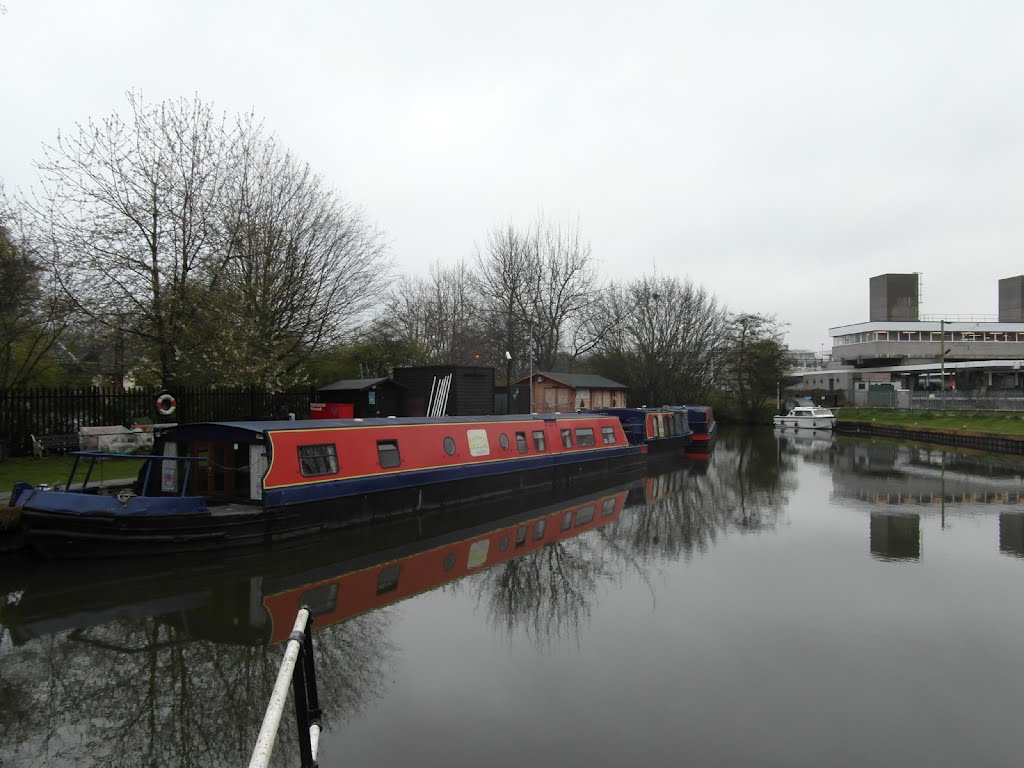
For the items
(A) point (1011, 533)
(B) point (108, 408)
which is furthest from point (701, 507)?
(B) point (108, 408)

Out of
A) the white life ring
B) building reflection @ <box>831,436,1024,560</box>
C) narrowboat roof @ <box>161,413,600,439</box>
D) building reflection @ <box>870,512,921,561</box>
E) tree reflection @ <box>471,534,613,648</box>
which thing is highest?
the white life ring

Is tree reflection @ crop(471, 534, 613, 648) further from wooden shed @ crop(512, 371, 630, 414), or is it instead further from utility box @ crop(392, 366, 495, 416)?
wooden shed @ crop(512, 371, 630, 414)

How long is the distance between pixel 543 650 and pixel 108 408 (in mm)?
15022

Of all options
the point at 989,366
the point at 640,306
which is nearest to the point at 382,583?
the point at 640,306

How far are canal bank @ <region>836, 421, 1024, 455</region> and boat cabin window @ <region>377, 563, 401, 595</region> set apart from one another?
28556 millimetres

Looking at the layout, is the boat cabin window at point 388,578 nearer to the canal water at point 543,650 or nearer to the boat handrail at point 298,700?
the canal water at point 543,650

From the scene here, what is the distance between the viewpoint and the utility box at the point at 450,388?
69.8 ft

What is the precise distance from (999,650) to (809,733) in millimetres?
3261

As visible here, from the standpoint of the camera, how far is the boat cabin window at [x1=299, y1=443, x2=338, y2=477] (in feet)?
37.0

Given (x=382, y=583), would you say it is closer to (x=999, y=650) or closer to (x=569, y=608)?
(x=569, y=608)

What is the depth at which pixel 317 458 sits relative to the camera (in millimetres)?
11531

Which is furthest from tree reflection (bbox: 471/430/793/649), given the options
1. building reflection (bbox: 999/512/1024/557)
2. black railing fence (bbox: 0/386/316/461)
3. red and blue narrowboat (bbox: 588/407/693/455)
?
black railing fence (bbox: 0/386/316/461)

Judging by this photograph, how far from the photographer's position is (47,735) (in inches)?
207

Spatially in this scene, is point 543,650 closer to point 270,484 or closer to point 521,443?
point 270,484
